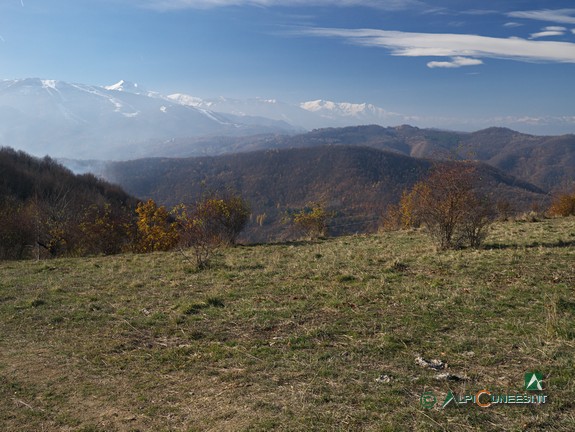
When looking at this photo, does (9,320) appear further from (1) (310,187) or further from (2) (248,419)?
(1) (310,187)

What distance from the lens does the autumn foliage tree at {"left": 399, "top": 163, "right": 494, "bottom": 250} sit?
1315cm

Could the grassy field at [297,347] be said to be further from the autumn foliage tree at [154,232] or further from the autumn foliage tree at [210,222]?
the autumn foliage tree at [154,232]

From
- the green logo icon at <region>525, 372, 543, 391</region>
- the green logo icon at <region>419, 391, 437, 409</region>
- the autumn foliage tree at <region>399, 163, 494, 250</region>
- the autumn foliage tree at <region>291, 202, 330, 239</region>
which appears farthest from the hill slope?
the green logo icon at <region>419, 391, 437, 409</region>

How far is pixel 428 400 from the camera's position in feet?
13.8

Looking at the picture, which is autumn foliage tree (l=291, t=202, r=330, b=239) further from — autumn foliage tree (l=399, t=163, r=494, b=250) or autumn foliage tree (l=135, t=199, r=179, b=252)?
autumn foliage tree (l=399, t=163, r=494, b=250)

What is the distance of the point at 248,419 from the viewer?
13.3 ft

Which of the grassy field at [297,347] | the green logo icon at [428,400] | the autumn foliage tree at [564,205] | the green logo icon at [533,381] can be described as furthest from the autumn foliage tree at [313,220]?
the green logo icon at [428,400]

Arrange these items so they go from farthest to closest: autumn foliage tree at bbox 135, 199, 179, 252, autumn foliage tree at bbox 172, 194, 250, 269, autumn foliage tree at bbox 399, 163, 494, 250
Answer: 1. autumn foliage tree at bbox 135, 199, 179, 252
2. autumn foliage tree at bbox 172, 194, 250, 269
3. autumn foliage tree at bbox 399, 163, 494, 250

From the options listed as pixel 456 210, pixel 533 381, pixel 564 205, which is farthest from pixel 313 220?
pixel 533 381

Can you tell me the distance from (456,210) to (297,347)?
9291 millimetres

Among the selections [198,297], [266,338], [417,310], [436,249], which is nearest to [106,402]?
[266,338]

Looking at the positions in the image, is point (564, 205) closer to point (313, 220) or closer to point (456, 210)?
point (313, 220)

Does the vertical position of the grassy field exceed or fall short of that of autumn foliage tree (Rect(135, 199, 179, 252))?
it exceeds it

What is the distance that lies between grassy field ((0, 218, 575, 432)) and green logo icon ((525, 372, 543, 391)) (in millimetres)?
64
